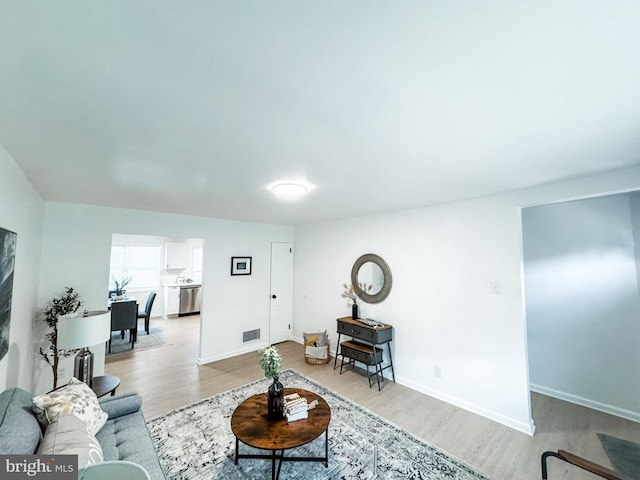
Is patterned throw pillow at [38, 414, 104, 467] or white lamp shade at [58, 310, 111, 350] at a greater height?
white lamp shade at [58, 310, 111, 350]

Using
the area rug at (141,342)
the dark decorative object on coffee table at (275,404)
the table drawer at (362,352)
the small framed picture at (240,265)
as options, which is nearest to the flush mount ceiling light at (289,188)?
the dark decorative object on coffee table at (275,404)

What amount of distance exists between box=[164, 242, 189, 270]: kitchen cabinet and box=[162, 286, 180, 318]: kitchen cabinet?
66 centimetres

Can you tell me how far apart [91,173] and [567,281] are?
5.11 metres

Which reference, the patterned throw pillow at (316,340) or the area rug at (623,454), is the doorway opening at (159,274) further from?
the area rug at (623,454)

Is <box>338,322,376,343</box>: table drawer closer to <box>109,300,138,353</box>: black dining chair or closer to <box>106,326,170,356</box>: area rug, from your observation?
<box>106,326,170,356</box>: area rug

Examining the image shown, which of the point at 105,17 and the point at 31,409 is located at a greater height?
the point at 105,17

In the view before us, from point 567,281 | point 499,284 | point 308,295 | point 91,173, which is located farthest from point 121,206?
point 567,281

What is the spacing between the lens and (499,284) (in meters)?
2.82

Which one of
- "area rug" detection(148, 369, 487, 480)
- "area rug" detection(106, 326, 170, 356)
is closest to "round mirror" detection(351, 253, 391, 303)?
"area rug" detection(148, 369, 487, 480)

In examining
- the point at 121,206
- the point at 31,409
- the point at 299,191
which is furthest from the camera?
the point at 121,206

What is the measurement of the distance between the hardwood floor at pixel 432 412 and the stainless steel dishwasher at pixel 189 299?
2970mm

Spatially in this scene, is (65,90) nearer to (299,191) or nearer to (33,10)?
(33,10)

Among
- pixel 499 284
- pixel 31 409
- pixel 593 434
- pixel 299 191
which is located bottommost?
pixel 593 434

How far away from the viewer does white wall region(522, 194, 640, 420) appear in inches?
113
